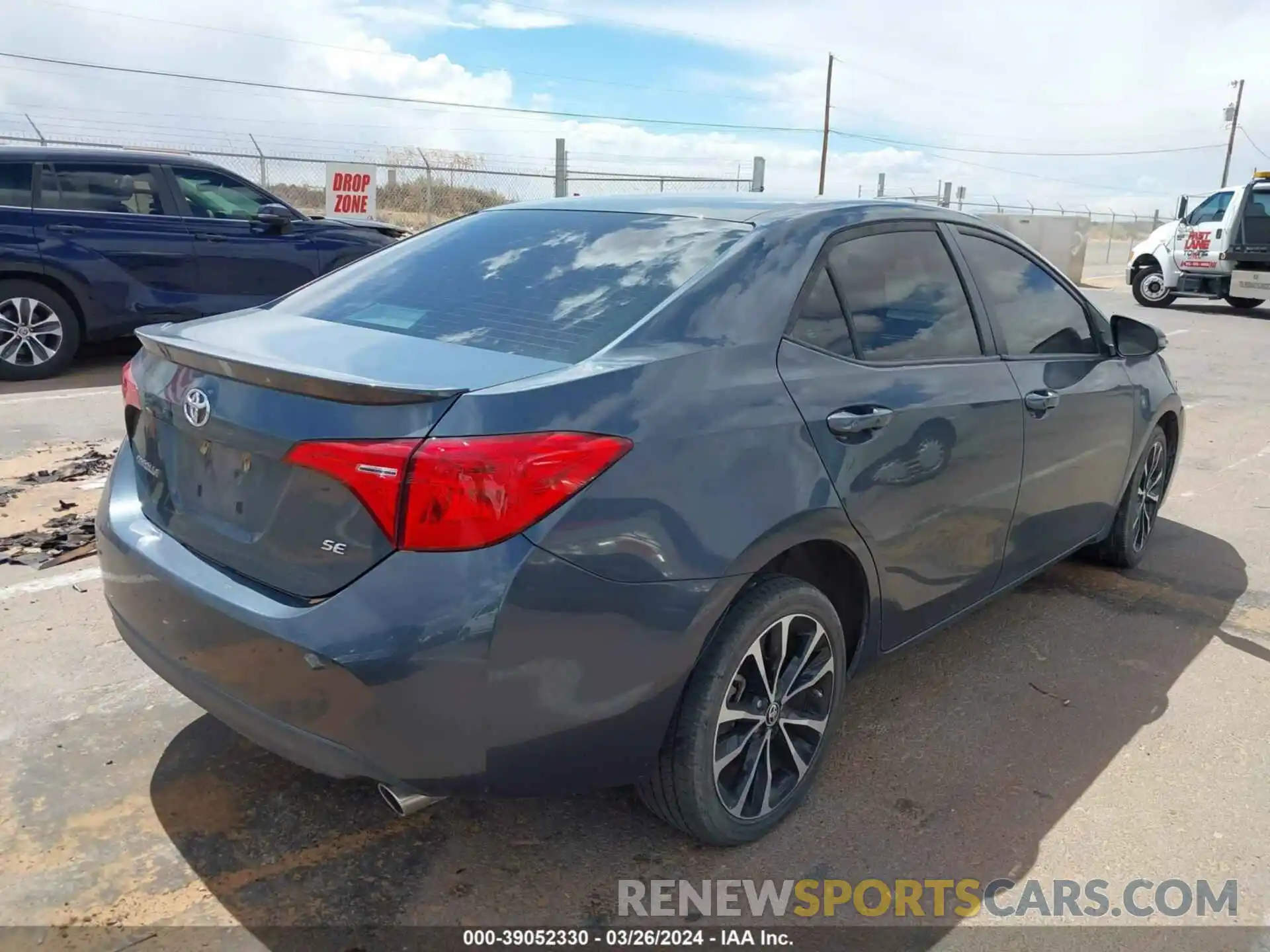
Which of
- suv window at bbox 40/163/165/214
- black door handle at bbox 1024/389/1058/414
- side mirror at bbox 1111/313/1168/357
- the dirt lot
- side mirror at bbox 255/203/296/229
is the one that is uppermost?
suv window at bbox 40/163/165/214

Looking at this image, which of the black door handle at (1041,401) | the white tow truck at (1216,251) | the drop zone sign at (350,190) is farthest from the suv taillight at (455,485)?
the white tow truck at (1216,251)

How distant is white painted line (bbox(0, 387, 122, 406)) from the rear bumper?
18.9 ft

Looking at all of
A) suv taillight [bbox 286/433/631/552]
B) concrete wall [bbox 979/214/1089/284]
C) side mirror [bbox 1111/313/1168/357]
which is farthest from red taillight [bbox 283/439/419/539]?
concrete wall [bbox 979/214/1089/284]

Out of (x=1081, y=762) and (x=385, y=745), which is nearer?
(x=385, y=745)

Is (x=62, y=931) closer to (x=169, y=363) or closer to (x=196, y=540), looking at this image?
(x=196, y=540)

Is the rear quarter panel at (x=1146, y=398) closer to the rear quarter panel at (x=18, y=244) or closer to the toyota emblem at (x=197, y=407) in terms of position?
the toyota emblem at (x=197, y=407)

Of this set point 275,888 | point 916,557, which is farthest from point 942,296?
point 275,888

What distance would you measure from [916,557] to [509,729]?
4.79 feet

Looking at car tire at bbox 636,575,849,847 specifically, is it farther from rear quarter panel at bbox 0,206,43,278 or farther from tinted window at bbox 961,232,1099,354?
rear quarter panel at bbox 0,206,43,278

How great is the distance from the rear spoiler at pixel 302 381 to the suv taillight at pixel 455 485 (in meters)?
0.10

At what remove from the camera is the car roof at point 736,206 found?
2979 mm

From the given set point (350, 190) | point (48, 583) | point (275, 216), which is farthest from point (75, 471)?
point (350, 190)

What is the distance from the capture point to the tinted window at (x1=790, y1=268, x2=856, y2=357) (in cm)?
274

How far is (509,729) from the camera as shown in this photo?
2115mm
